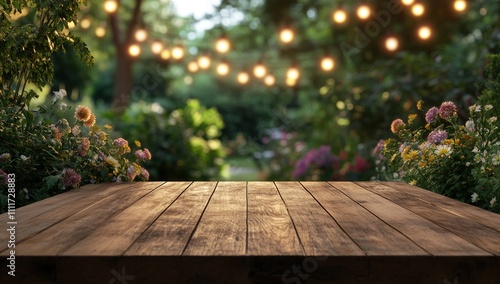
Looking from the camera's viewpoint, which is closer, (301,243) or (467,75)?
(301,243)

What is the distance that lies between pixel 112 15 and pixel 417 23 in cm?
666

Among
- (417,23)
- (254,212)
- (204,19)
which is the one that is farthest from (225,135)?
(254,212)

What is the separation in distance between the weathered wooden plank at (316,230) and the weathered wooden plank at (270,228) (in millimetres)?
30

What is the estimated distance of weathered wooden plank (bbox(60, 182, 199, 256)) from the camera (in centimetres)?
196

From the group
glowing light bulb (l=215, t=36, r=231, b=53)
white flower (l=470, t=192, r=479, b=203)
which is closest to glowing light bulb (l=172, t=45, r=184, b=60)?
glowing light bulb (l=215, t=36, r=231, b=53)

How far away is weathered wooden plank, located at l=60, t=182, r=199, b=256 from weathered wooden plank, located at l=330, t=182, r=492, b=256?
0.93 metres

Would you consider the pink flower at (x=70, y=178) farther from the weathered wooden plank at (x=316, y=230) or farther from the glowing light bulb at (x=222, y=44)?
the glowing light bulb at (x=222, y=44)

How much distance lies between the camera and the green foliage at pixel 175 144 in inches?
352

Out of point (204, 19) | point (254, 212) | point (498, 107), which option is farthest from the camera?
point (204, 19)

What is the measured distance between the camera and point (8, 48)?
4.26m

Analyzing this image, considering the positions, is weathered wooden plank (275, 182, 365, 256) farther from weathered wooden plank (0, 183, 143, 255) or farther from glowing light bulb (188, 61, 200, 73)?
glowing light bulb (188, 61, 200, 73)

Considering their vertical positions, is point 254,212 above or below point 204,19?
below

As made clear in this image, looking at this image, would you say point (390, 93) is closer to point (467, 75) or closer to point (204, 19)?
point (467, 75)

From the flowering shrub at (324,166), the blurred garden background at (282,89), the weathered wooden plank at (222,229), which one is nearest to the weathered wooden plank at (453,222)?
the blurred garden background at (282,89)
